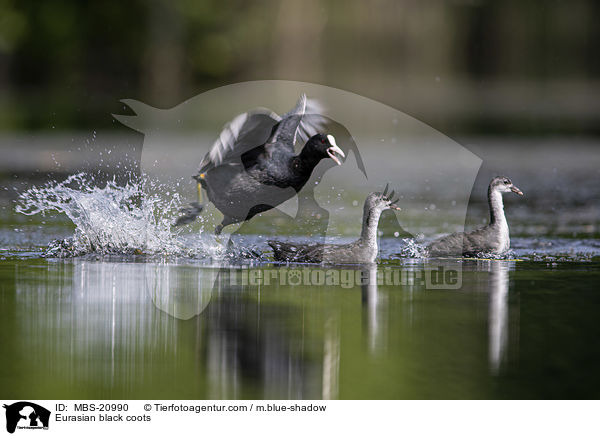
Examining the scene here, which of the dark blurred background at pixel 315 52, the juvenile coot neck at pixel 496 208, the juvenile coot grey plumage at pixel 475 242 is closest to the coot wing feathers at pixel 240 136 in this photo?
the juvenile coot grey plumage at pixel 475 242

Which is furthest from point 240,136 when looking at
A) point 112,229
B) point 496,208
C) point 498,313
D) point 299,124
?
point 498,313

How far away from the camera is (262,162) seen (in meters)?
8.84

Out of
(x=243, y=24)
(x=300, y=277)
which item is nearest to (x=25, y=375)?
(x=300, y=277)

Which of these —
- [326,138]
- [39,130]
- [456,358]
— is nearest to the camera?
[456,358]

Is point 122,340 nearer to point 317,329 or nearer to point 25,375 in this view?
point 25,375

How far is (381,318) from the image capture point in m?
6.21

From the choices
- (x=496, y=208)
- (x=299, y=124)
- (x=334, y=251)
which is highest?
(x=299, y=124)

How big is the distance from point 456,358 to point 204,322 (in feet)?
5.06

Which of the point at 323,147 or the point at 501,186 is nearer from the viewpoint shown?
A: the point at 323,147

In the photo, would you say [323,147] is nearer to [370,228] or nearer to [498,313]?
[370,228]

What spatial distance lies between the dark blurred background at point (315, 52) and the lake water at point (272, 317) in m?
17.3
